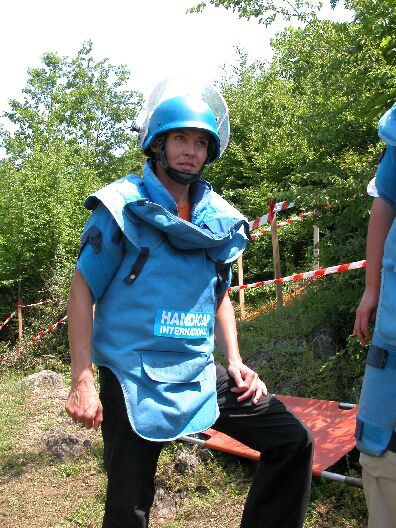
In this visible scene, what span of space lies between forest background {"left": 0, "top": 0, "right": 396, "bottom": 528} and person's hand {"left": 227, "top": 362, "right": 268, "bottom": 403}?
3.92 feet

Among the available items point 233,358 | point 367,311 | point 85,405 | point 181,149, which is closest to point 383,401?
point 367,311

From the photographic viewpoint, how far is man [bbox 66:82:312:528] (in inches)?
91.9

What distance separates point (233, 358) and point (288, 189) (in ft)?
12.6

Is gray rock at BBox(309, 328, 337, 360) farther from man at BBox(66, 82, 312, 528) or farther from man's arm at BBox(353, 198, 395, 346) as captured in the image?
man's arm at BBox(353, 198, 395, 346)

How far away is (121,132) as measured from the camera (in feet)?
99.0

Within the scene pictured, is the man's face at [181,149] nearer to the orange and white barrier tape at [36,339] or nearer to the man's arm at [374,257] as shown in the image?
the man's arm at [374,257]

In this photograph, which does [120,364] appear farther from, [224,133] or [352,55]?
[352,55]

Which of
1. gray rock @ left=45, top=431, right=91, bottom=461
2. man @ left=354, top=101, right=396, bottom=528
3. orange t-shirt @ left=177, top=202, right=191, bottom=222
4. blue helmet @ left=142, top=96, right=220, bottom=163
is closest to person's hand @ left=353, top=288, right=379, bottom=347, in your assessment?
man @ left=354, top=101, right=396, bottom=528

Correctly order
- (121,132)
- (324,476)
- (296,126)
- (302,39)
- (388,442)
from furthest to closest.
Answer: (121,132) < (302,39) < (296,126) < (324,476) < (388,442)

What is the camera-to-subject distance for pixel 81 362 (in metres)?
2.32

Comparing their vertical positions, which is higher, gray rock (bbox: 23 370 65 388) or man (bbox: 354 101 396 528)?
man (bbox: 354 101 396 528)

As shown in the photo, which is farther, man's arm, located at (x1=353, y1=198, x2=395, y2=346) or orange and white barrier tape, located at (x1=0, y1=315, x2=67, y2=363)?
orange and white barrier tape, located at (x1=0, y1=315, x2=67, y2=363)

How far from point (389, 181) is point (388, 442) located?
847 millimetres

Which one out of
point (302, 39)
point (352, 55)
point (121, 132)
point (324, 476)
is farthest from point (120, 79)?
point (324, 476)
